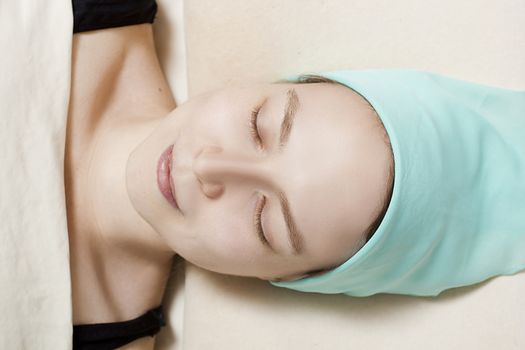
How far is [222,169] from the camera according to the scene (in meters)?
1.01

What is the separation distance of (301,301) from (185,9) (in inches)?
27.8

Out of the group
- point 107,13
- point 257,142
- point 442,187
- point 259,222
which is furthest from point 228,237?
point 107,13

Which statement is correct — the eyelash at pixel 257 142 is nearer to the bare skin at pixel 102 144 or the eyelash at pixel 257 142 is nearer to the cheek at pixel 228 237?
the cheek at pixel 228 237

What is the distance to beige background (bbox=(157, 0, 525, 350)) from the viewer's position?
3.65 ft

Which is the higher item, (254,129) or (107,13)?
(107,13)

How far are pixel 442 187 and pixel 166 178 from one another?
1.56 feet

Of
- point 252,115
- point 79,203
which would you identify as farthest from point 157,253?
point 252,115

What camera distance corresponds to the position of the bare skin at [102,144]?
124 centimetres

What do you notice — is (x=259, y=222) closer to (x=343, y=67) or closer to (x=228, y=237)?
(x=228, y=237)

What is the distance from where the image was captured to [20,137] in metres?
1.13

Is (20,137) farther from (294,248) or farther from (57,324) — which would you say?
(294,248)

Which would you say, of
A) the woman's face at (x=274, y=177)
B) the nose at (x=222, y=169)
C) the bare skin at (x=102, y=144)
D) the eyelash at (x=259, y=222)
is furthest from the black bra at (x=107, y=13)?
the eyelash at (x=259, y=222)

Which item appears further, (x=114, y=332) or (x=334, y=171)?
(x=114, y=332)

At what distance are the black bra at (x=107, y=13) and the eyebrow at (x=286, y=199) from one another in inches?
18.5
